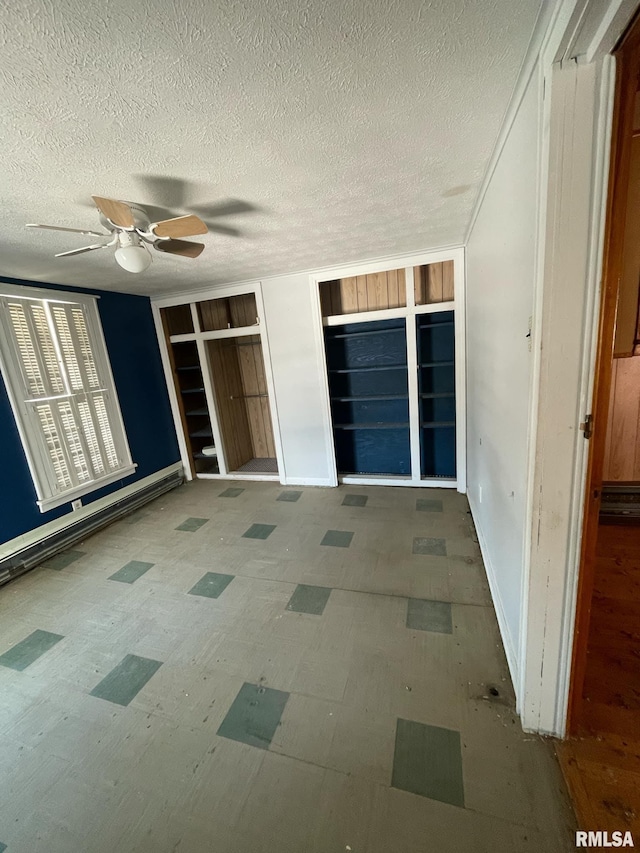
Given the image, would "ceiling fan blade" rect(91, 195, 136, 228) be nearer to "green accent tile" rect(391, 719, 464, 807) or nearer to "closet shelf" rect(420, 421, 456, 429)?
"green accent tile" rect(391, 719, 464, 807)

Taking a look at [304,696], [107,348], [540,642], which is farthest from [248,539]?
[107,348]

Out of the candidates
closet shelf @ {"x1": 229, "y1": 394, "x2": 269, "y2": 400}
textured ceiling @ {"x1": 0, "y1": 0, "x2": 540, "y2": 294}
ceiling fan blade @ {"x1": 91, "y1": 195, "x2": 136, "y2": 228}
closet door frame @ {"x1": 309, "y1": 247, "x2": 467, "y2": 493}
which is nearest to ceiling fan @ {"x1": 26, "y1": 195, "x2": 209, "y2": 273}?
ceiling fan blade @ {"x1": 91, "y1": 195, "x2": 136, "y2": 228}

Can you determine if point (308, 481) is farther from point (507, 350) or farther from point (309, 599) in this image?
point (507, 350)

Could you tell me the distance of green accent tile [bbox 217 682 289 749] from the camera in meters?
1.36

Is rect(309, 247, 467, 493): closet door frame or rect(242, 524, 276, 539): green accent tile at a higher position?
rect(309, 247, 467, 493): closet door frame

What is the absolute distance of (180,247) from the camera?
6.53 feet

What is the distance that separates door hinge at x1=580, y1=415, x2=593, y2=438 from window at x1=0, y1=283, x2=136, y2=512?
3810 mm

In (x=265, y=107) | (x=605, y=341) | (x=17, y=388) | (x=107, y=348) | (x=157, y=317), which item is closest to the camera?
(x=605, y=341)

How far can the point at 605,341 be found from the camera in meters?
0.97

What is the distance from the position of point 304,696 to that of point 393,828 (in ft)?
1.79

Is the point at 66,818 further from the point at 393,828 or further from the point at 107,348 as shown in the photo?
the point at 107,348

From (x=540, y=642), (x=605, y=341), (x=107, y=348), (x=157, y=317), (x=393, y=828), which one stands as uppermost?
(x=157, y=317)

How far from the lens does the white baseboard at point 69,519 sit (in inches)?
105

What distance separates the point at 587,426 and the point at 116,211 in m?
2.10
